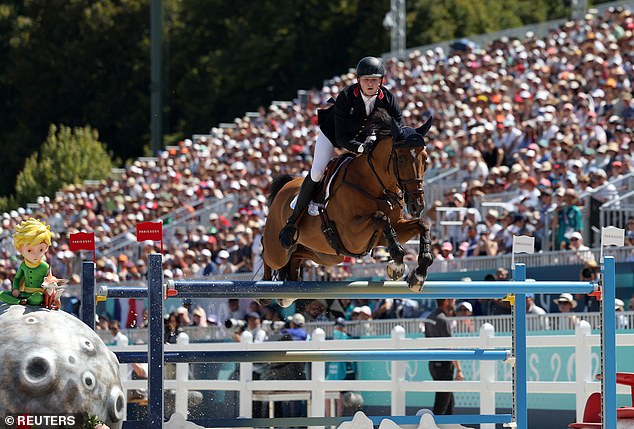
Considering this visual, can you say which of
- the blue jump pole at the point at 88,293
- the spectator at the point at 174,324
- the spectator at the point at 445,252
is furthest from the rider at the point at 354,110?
the spectator at the point at 445,252

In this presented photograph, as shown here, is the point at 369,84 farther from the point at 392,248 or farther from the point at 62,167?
the point at 62,167

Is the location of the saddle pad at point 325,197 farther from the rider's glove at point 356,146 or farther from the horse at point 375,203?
the rider's glove at point 356,146

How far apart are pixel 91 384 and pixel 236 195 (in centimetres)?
1755

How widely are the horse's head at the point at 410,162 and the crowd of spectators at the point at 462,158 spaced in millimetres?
4853

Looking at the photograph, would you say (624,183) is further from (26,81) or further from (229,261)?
(26,81)

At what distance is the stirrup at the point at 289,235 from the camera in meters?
10.1

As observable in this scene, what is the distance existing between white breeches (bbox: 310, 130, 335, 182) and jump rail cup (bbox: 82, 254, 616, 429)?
2260 millimetres

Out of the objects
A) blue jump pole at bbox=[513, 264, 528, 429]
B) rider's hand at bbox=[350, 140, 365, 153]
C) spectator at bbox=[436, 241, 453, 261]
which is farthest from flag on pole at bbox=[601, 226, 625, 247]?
spectator at bbox=[436, 241, 453, 261]

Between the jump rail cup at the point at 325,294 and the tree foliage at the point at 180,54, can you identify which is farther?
the tree foliage at the point at 180,54

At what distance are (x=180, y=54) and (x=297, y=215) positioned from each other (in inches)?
1587

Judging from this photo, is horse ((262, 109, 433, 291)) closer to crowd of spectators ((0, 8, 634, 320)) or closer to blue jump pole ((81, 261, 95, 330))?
blue jump pole ((81, 261, 95, 330))

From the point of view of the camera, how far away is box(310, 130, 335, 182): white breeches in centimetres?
1003

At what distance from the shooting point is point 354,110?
9.57 m

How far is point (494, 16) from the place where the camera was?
173 ft
